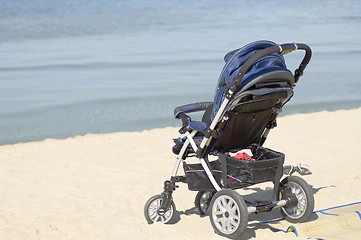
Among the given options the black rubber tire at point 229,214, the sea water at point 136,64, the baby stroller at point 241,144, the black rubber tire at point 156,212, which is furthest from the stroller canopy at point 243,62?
the sea water at point 136,64

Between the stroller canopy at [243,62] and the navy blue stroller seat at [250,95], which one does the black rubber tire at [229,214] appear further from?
the stroller canopy at [243,62]

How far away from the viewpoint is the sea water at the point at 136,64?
1230cm

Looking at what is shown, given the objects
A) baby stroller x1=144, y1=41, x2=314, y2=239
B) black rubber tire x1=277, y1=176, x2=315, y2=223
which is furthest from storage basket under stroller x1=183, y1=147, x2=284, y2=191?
black rubber tire x1=277, y1=176, x2=315, y2=223

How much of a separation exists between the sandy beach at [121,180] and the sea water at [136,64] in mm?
2033

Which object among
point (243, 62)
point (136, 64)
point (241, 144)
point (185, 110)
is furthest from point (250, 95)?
point (136, 64)

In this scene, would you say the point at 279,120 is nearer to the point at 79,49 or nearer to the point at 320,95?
the point at 320,95

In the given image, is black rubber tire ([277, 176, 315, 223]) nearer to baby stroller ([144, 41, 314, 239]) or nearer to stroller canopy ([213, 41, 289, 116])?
baby stroller ([144, 41, 314, 239])

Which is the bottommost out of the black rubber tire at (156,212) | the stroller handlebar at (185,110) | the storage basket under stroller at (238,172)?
the black rubber tire at (156,212)

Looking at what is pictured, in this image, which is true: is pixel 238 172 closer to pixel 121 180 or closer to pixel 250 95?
pixel 250 95

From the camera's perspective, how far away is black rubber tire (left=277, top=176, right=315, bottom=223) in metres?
5.29

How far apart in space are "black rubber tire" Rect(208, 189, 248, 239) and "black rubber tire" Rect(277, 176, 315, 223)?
0.66 metres

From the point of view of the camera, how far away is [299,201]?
5391 millimetres

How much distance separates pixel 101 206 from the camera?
6316 mm

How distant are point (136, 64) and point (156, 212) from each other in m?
12.3
